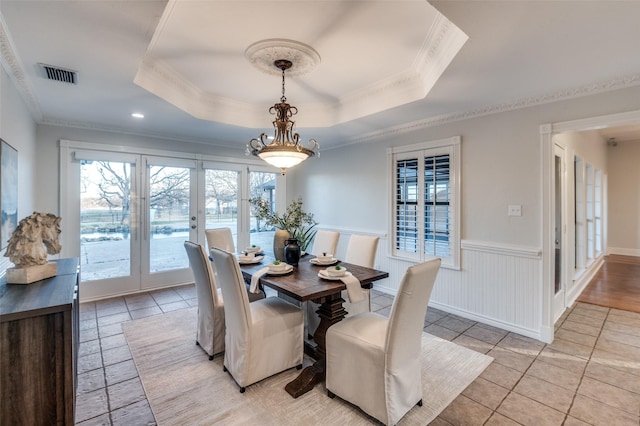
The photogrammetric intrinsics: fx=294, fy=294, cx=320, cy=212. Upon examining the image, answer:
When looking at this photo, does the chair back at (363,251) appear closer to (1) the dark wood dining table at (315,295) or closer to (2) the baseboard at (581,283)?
(1) the dark wood dining table at (315,295)

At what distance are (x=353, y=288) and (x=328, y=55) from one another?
2.09 meters

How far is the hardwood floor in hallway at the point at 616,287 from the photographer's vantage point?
408cm

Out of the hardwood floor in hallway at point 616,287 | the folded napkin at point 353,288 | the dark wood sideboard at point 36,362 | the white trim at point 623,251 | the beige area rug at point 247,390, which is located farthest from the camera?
the white trim at point 623,251

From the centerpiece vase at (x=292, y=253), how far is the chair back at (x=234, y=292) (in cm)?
80

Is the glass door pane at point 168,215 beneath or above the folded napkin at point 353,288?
above

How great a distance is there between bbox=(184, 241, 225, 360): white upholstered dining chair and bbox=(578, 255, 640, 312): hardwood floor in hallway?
4892 mm

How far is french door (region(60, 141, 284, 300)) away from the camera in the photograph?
414 cm

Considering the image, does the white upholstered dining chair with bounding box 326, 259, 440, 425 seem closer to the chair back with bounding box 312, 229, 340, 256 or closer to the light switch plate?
the chair back with bounding box 312, 229, 340, 256

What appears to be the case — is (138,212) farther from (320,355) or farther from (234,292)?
(320,355)

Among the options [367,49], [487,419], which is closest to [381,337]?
[487,419]

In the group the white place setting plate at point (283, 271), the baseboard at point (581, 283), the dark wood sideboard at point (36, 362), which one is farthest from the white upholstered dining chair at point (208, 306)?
the baseboard at point (581, 283)

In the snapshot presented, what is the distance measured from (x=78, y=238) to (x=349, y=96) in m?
4.21

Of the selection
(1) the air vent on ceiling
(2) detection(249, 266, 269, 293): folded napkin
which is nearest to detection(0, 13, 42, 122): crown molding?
(1) the air vent on ceiling

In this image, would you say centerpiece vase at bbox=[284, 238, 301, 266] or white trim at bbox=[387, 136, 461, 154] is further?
white trim at bbox=[387, 136, 461, 154]
